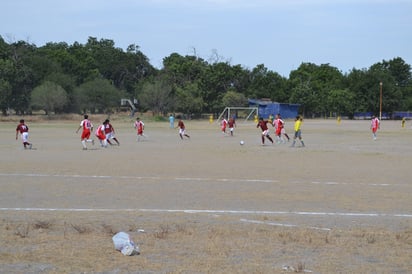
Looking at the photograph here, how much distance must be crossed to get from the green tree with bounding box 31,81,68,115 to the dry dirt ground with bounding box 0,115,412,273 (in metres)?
64.9

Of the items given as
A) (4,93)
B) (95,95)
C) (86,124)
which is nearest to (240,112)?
(95,95)

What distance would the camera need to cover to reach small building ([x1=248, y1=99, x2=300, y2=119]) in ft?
278

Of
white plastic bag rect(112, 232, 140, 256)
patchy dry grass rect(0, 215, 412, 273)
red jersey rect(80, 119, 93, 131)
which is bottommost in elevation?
patchy dry grass rect(0, 215, 412, 273)

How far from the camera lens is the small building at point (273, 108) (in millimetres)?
84750

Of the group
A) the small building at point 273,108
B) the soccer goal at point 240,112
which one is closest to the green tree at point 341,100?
the small building at point 273,108

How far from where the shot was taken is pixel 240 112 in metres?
86.6

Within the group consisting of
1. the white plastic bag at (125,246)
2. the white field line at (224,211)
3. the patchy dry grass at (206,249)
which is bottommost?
the white field line at (224,211)

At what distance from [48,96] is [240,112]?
91.7 feet

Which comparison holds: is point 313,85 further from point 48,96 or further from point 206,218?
point 206,218

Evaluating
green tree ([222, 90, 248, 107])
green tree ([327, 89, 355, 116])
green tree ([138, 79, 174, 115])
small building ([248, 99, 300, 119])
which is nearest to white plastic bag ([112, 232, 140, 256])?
small building ([248, 99, 300, 119])

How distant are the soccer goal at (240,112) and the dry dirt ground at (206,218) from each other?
6347 centimetres

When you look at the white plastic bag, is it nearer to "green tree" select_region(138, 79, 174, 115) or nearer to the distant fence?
"green tree" select_region(138, 79, 174, 115)

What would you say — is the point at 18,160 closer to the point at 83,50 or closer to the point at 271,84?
the point at 271,84

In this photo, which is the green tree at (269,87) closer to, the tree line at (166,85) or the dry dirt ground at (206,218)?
the tree line at (166,85)
